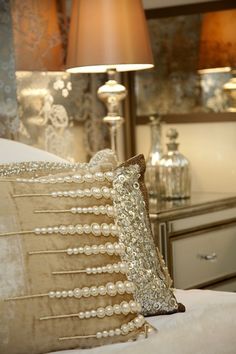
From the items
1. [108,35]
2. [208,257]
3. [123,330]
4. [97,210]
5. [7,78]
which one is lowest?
[208,257]

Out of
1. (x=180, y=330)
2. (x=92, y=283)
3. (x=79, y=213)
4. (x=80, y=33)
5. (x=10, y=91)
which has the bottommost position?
(x=180, y=330)

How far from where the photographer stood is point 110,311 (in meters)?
1.77

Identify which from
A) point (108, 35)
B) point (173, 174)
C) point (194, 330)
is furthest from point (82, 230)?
point (173, 174)

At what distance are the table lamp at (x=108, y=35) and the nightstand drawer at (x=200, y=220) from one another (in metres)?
0.61

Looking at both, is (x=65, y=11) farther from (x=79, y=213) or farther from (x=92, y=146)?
(x=79, y=213)

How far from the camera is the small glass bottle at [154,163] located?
3414mm

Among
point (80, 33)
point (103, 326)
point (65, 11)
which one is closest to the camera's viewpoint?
point (103, 326)

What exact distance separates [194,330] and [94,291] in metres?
0.25

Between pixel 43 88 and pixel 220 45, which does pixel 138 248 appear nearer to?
pixel 43 88

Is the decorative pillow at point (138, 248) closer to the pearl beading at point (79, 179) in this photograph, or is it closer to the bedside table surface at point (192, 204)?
the pearl beading at point (79, 179)

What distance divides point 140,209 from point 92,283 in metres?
0.31

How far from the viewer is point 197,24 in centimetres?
373

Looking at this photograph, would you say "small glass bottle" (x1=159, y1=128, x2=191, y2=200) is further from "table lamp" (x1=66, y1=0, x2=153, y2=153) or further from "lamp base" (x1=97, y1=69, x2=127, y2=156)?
"table lamp" (x1=66, y1=0, x2=153, y2=153)

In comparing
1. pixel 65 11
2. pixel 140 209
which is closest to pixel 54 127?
pixel 65 11
